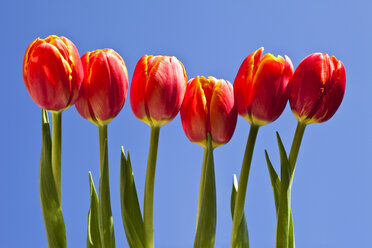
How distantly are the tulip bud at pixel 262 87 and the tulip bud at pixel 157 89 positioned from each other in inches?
2.9

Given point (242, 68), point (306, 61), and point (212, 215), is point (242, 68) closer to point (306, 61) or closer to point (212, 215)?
point (306, 61)

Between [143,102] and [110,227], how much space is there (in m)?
0.16

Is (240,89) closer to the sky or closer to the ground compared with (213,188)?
closer to the sky

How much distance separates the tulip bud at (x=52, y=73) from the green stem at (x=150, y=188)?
0.37 feet

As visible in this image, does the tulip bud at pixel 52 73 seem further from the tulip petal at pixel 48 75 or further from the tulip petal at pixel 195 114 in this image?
the tulip petal at pixel 195 114

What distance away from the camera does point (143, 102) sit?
737 mm

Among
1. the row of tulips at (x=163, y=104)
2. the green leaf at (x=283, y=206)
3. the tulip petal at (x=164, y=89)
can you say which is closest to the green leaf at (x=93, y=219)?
the row of tulips at (x=163, y=104)

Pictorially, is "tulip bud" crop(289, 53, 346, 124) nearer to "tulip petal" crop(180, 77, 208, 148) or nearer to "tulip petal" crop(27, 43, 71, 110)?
"tulip petal" crop(180, 77, 208, 148)

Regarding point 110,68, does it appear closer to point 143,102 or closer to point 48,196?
point 143,102

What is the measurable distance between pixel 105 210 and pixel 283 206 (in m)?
0.22

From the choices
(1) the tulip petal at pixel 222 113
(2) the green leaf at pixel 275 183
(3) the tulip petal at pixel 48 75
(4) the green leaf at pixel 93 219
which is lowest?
(4) the green leaf at pixel 93 219

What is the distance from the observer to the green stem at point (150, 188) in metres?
0.76

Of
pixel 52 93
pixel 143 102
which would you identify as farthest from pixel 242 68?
pixel 52 93

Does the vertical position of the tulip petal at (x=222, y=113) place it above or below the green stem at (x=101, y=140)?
above
